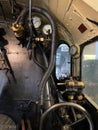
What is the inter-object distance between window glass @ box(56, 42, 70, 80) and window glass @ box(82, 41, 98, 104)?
621mm

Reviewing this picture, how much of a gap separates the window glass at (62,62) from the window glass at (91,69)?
621 millimetres

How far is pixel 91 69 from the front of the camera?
10.4 feet

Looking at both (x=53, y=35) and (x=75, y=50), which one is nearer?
(x=53, y=35)

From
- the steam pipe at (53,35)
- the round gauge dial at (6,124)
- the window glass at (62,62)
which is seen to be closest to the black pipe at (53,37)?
the steam pipe at (53,35)

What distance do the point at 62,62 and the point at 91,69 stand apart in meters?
1.14

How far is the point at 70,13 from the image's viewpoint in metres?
2.56

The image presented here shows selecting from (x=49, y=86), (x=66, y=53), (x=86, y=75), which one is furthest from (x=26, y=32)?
(x=66, y=53)

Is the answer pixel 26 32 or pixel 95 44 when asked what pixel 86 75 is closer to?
pixel 95 44

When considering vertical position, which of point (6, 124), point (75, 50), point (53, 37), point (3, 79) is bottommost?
point (6, 124)

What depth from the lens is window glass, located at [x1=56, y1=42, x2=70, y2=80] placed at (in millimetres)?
4160

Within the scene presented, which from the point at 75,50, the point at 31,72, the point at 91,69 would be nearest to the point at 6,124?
the point at 31,72

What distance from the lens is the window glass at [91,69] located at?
2885 millimetres

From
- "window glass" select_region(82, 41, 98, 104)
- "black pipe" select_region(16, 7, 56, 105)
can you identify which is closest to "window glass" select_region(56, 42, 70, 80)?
"window glass" select_region(82, 41, 98, 104)

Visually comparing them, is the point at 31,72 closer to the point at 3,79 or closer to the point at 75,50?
the point at 3,79
